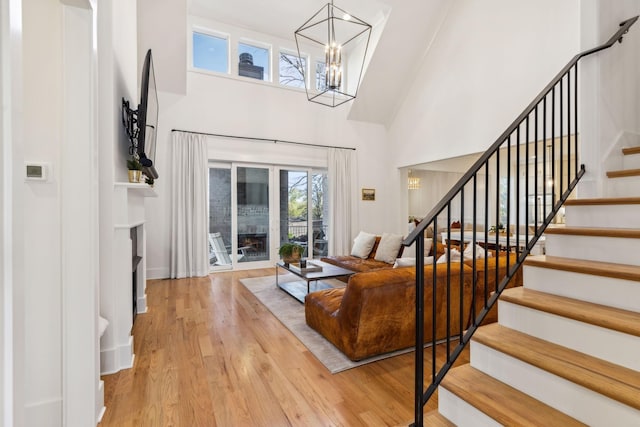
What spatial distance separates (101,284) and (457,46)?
6.18 m

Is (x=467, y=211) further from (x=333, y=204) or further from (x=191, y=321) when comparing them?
(x=191, y=321)

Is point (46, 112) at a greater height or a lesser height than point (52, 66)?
lesser

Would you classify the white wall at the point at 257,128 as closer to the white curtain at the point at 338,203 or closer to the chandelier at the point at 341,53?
the white curtain at the point at 338,203

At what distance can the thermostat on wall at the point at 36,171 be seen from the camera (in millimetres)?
1527

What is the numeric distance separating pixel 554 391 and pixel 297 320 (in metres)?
2.28

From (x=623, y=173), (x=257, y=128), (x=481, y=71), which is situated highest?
(x=481, y=71)

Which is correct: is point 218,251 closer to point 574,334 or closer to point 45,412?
point 45,412

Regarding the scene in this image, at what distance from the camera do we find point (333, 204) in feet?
21.6

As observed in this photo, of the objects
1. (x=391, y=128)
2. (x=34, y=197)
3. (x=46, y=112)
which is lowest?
(x=34, y=197)

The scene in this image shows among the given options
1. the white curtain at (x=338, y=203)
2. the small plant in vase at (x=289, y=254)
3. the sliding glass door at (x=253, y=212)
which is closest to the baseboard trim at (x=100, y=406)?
the small plant in vase at (x=289, y=254)

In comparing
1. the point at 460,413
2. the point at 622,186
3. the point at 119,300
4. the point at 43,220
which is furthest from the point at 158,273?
the point at 622,186

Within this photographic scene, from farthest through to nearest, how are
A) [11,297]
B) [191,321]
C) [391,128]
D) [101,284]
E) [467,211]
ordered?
1. [467,211]
2. [391,128]
3. [191,321]
4. [101,284]
5. [11,297]

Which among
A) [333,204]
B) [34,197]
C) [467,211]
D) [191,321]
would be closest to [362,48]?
[333,204]

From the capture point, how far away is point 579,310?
1549 millimetres
